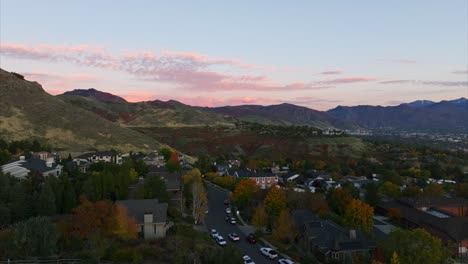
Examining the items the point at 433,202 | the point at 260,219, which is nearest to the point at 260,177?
the point at 433,202

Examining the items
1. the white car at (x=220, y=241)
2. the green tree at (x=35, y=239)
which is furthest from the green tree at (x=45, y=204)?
the white car at (x=220, y=241)

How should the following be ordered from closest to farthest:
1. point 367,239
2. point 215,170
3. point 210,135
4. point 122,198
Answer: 1. point 367,239
2. point 122,198
3. point 215,170
4. point 210,135

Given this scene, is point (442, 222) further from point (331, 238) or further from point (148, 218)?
point (148, 218)

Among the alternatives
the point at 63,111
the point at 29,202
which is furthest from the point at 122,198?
the point at 63,111

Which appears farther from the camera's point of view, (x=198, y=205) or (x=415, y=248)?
(x=198, y=205)

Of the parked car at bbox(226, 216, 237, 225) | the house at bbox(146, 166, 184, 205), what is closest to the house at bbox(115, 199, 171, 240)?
the parked car at bbox(226, 216, 237, 225)

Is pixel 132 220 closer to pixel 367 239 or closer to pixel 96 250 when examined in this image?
pixel 96 250

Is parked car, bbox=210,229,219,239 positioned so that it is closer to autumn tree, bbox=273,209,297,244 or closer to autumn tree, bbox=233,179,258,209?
autumn tree, bbox=273,209,297,244
